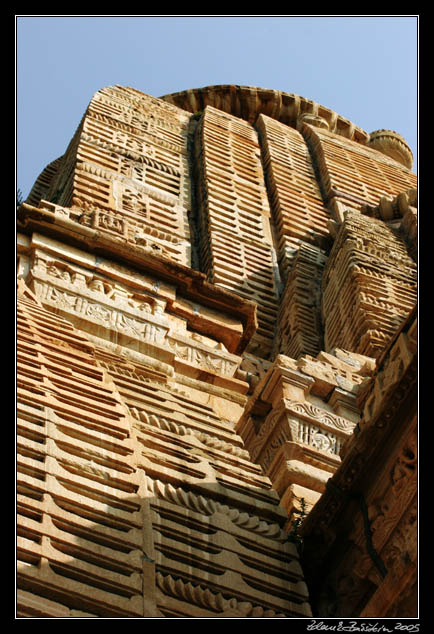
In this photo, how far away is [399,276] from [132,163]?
6.30 m

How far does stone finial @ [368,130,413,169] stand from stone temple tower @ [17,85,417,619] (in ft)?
35.1

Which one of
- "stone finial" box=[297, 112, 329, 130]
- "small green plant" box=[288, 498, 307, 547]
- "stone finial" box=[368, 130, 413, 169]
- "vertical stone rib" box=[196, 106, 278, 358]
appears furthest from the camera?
"stone finial" box=[368, 130, 413, 169]

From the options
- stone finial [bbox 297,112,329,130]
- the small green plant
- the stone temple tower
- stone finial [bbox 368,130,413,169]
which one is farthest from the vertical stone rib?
the small green plant

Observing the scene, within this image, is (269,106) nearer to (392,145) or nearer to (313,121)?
(313,121)

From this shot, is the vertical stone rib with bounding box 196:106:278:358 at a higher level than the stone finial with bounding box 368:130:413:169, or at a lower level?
lower

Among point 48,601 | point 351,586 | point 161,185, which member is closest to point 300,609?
point 351,586

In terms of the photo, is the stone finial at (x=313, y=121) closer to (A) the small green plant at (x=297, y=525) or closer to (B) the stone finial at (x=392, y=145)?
(B) the stone finial at (x=392, y=145)

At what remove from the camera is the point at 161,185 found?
20062 mm

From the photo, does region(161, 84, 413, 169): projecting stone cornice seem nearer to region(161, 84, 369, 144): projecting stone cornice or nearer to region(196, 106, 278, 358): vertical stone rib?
region(161, 84, 369, 144): projecting stone cornice

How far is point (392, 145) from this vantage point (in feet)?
95.5

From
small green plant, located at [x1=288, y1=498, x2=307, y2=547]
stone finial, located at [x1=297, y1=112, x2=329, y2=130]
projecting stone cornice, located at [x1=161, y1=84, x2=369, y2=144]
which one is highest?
projecting stone cornice, located at [x1=161, y1=84, x2=369, y2=144]

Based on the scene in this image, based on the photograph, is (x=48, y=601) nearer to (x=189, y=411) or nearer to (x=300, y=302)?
(x=189, y=411)

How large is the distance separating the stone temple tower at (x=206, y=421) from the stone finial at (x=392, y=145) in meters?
10.7

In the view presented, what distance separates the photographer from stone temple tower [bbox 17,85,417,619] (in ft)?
18.4
